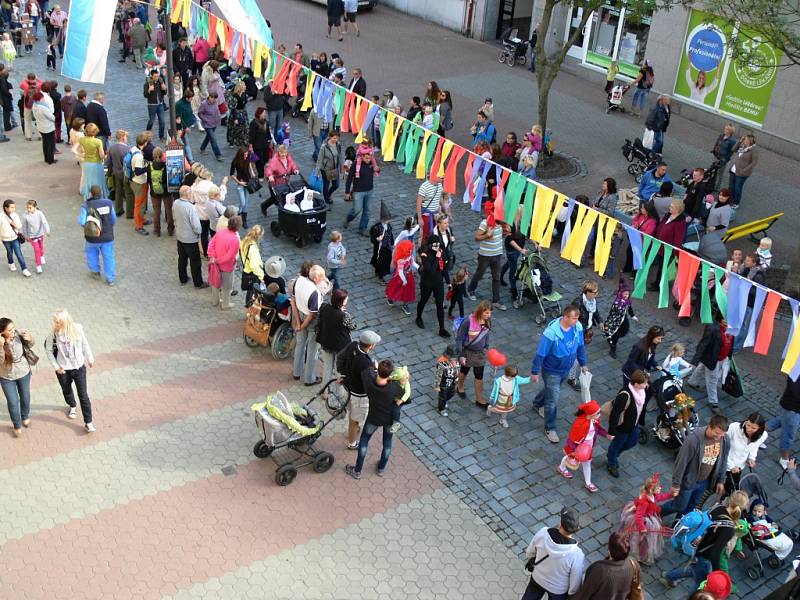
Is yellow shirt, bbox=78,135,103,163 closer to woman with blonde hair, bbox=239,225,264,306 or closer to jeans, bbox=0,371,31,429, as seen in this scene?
woman with blonde hair, bbox=239,225,264,306

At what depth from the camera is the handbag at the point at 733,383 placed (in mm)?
11977

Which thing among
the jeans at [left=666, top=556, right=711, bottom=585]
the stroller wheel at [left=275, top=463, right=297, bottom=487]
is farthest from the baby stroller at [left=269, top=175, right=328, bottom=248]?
the jeans at [left=666, top=556, right=711, bottom=585]

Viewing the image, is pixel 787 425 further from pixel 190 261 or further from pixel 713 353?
pixel 190 261

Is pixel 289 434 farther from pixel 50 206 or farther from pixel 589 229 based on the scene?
pixel 50 206

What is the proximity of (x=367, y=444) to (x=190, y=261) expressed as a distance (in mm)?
5043

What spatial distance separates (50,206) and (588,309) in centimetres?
1022

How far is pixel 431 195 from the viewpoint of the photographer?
14.1 meters

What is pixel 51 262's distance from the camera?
14.2m

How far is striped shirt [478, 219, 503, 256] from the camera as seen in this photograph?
13156mm

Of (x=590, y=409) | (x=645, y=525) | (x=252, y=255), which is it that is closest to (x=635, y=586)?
(x=645, y=525)

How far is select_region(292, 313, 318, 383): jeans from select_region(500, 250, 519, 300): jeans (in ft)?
13.2

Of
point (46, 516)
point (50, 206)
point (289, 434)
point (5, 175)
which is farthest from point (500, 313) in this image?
point (5, 175)

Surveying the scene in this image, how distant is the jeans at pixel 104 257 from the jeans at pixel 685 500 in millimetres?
8998

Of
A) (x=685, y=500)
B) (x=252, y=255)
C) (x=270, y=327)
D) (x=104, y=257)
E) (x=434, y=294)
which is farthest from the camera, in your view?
(x=104, y=257)
